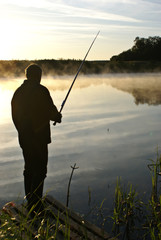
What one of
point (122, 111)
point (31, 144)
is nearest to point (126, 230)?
point (31, 144)

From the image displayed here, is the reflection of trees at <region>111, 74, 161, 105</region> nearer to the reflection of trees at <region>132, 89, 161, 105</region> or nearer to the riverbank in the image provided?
the reflection of trees at <region>132, 89, 161, 105</region>

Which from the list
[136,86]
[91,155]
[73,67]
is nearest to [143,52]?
[73,67]

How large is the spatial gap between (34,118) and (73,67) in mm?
41624

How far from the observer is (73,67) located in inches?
1774

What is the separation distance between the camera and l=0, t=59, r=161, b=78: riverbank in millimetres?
41312

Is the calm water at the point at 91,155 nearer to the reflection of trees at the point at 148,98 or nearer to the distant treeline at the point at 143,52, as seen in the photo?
the reflection of trees at the point at 148,98

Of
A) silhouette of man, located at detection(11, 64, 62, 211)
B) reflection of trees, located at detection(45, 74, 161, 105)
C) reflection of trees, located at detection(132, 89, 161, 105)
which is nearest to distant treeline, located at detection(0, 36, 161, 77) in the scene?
reflection of trees, located at detection(45, 74, 161, 105)

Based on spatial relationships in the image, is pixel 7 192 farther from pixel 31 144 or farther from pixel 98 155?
pixel 98 155

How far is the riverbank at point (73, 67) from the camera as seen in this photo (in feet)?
136

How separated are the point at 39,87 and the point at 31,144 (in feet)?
2.25

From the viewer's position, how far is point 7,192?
5715mm

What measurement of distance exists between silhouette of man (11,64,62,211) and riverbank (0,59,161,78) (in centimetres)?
Answer: 3636

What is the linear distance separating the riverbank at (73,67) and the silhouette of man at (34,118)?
3636 centimetres

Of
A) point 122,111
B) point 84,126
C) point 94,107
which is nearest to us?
point 84,126
